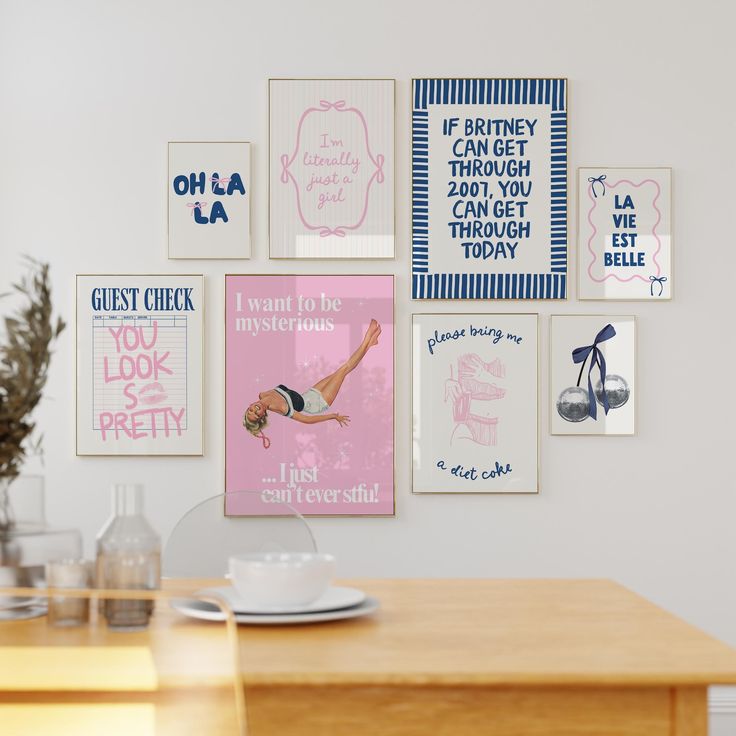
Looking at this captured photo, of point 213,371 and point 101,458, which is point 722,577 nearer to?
point 213,371

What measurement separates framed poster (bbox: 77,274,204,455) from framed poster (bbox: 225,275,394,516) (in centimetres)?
13

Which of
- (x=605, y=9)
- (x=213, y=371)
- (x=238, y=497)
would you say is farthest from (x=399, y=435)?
(x=605, y=9)

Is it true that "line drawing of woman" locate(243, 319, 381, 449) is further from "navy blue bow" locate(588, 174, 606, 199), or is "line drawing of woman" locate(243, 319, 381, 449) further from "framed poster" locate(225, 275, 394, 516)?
"navy blue bow" locate(588, 174, 606, 199)

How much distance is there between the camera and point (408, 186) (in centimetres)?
315

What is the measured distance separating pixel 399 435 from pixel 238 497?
38.1 inches

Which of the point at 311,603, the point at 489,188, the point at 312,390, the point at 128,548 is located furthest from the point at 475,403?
the point at 128,548

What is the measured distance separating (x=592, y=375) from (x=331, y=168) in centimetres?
112

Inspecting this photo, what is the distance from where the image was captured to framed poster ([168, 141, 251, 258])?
3.12 m

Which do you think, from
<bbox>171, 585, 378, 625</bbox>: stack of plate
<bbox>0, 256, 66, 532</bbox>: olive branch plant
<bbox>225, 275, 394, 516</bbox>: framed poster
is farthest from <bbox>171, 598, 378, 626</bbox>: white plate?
<bbox>225, 275, 394, 516</bbox>: framed poster

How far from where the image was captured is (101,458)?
3.12 meters

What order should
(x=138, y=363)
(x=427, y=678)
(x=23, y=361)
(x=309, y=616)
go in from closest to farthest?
(x=427, y=678) < (x=23, y=361) < (x=309, y=616) < (x=138, y=363)

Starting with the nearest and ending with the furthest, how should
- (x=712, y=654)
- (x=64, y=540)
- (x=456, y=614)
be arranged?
(x=712, y=654), (x=64, y=540), (x=456, y=614)

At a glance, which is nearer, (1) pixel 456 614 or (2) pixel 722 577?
(1) pixel 456 614

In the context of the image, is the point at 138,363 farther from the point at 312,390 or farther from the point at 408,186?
the point at 408,186
